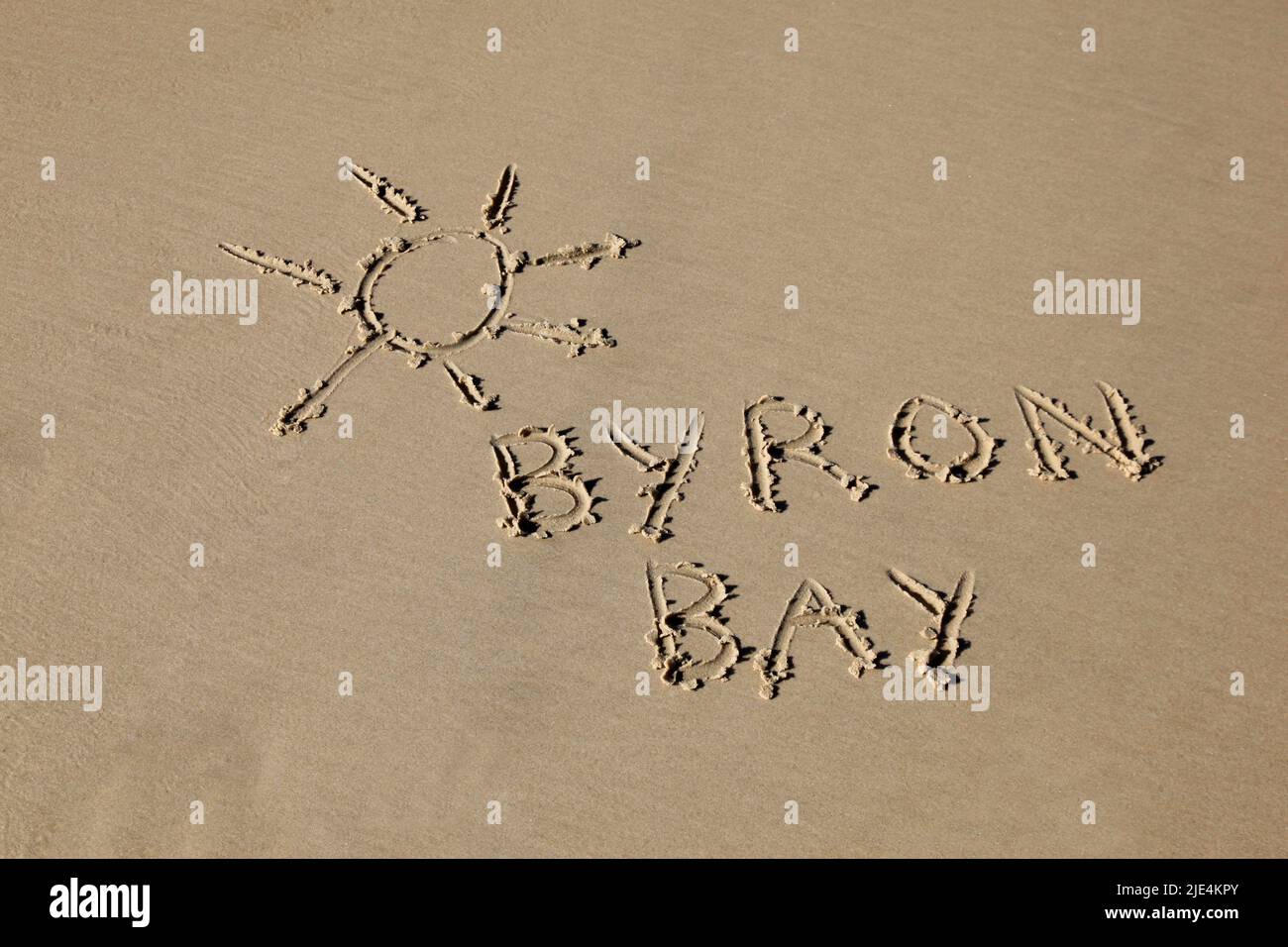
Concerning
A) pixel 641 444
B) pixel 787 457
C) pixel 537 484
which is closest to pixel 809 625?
pixel 787 457

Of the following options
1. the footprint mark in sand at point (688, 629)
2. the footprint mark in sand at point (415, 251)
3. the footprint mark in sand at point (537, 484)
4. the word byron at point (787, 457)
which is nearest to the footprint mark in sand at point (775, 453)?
the word byron at point (787, 457)

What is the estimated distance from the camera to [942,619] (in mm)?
5348

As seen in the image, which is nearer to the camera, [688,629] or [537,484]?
[688,629]

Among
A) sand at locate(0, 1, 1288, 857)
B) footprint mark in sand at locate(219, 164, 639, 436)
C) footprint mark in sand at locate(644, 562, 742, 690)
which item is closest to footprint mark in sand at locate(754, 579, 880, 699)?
sand at locate(0, 1, 1288, 857)

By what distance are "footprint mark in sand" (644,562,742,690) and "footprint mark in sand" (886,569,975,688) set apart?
841 mm

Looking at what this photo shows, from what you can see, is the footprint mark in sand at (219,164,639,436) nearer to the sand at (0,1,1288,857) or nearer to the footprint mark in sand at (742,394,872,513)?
the sand at (0,1,1288,857)

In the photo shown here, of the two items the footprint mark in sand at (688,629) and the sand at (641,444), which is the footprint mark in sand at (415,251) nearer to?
the sand at (641,444)

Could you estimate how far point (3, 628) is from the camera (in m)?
5.41

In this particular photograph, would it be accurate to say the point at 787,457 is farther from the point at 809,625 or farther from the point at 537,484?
the point at 537,484

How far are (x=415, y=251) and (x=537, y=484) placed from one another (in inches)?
74.7

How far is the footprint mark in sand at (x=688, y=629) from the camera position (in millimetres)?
5211

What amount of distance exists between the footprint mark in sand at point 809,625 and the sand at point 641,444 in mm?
17

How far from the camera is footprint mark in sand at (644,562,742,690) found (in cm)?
521
